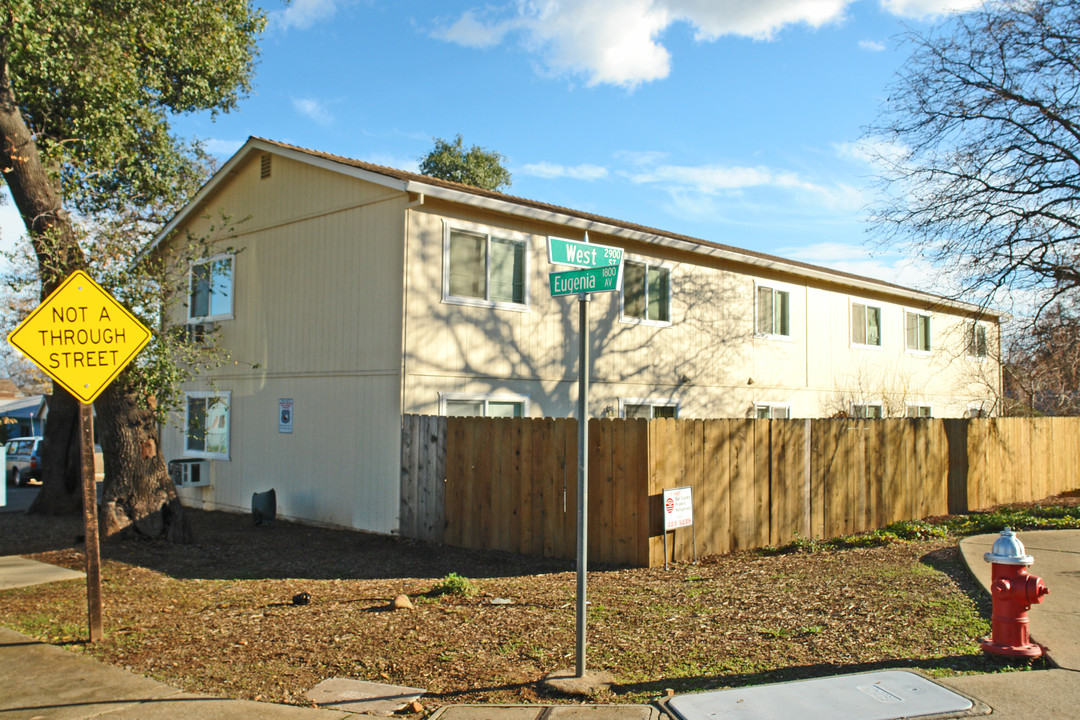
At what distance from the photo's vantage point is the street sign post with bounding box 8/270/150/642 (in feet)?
22.4

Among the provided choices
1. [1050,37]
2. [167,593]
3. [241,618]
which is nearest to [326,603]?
[241,618]

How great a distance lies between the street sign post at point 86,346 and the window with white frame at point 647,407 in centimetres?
1026

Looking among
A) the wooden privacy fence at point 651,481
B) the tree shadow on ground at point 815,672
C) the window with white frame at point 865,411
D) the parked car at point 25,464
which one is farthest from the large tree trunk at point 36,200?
the window with white frame at point 865,411

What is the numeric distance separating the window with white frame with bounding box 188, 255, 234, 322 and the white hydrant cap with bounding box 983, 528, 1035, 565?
543 inches

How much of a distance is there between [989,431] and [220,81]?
18.4 metres

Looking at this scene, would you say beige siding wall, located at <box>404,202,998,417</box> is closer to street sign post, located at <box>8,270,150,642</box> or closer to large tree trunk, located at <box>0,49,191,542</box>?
large tree trunk, located at <box>0,49,191,542</box>

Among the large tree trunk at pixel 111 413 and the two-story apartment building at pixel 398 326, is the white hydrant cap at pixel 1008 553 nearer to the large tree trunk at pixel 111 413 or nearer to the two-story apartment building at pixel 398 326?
the two-story apartment building at pixel 398 326

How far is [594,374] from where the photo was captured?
15336 millimetres

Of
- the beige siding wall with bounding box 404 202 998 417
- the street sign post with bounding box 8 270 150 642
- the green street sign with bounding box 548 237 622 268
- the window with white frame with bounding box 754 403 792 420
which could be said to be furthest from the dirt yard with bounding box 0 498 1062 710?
the window with white frame with bounding box 754 403 792 420

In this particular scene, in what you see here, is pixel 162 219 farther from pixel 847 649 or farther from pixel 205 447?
pixel 847 649

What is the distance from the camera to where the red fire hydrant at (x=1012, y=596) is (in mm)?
5523

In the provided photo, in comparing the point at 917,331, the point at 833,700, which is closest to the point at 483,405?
the point at 833,700

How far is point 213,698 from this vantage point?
5.33 meters

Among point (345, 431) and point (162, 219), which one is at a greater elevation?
point (162, 219)
